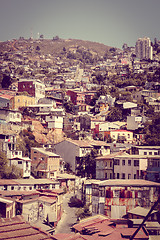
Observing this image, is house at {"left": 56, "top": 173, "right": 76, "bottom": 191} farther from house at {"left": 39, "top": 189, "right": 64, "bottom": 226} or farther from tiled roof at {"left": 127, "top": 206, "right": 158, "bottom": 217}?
tiled roof at {"left": 127, "top": 206, "right": 158, "bottom": 217}

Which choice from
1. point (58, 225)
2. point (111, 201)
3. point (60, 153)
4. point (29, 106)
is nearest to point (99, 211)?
point (111, 201)

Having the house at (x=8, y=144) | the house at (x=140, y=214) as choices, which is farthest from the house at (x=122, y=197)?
the house at (x=8, y=144)

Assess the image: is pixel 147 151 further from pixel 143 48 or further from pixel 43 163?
pixel 143 48

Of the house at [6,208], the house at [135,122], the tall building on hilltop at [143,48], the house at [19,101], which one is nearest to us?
the house at [6,208]

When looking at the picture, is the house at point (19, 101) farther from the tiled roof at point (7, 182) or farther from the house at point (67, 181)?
the tiled roof at point (7, 182)

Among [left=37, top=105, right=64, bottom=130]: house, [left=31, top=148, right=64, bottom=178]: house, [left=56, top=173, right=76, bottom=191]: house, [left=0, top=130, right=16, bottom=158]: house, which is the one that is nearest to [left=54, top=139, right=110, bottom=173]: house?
[left=31, top=148, right=64, bottom=178]: house

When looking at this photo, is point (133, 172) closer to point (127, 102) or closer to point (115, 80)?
point (127, 102)
